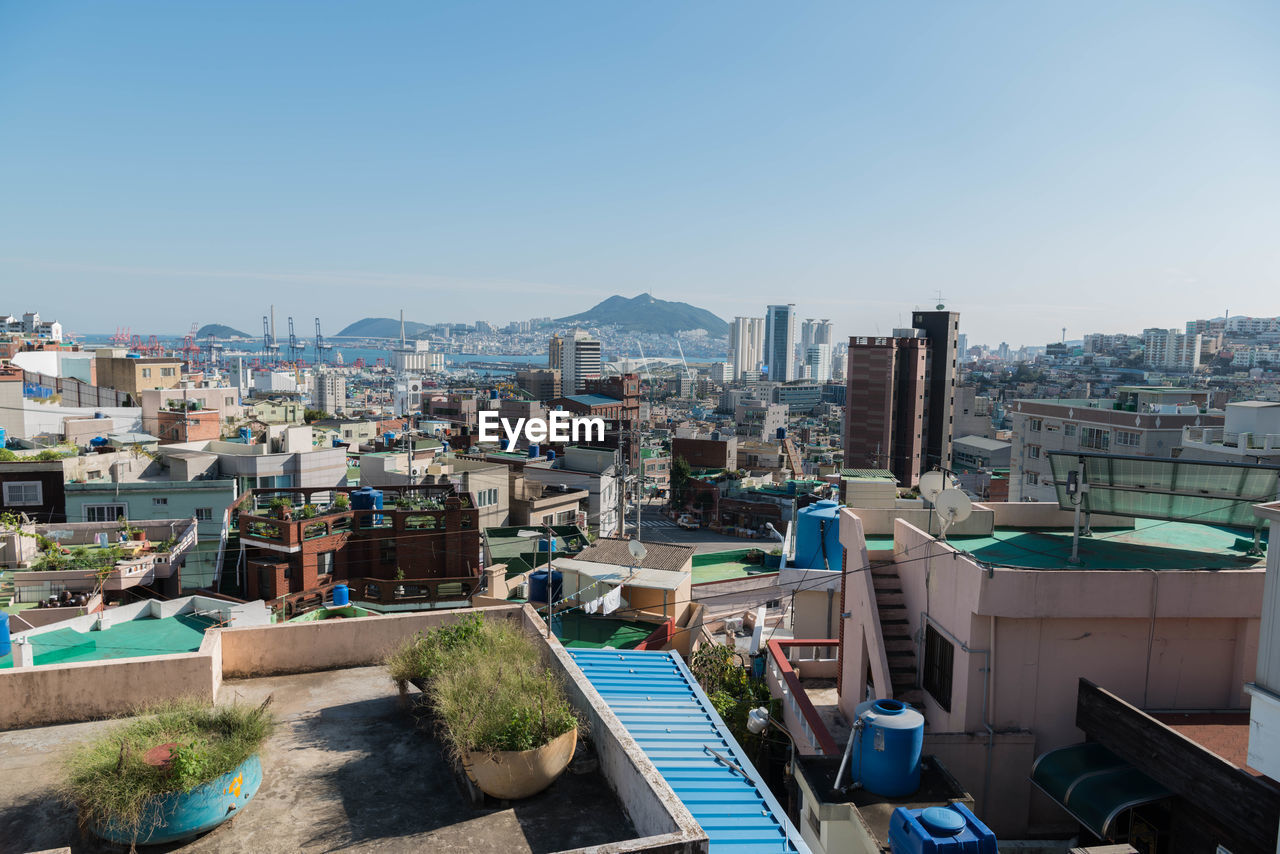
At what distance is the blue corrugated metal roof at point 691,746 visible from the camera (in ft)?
20.2

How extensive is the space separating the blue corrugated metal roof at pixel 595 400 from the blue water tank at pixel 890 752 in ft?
335

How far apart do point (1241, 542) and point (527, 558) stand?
21.9 meters

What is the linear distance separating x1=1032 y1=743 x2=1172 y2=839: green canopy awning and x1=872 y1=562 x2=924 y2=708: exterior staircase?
1.68m

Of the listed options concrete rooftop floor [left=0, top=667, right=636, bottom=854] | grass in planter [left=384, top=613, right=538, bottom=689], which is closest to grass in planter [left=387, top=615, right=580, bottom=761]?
grass in planter [left=384, top=613, right=538, bottom=689]

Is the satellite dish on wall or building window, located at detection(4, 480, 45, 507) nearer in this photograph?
the satellite dish on wall

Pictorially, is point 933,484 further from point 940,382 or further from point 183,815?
point 940,382

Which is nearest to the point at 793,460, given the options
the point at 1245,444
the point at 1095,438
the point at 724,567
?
the point at 1095,438

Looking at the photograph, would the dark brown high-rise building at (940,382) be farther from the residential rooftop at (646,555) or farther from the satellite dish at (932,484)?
the satellite dish at (932,484)

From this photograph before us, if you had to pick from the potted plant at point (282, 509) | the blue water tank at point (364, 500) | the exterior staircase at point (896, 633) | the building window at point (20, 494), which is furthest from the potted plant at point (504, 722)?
the building window at point (20, 494)

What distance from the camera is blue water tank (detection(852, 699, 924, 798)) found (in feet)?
25.2

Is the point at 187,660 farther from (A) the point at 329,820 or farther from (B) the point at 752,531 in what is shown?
(B) the point at 752,531

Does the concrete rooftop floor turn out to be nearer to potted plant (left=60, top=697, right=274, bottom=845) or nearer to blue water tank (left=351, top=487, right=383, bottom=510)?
potted plant (left=60, top=697, right=274, bottom=845)

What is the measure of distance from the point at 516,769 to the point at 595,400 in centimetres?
10964

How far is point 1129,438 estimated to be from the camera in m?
38.6
